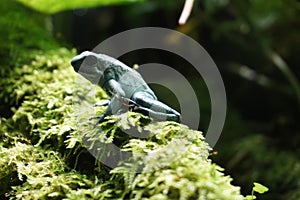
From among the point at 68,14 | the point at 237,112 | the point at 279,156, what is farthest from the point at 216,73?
the point at 68,14

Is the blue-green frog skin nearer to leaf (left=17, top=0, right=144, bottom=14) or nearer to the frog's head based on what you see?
the frog's head

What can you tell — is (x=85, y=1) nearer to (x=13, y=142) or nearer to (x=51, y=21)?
(x=51, y=21)

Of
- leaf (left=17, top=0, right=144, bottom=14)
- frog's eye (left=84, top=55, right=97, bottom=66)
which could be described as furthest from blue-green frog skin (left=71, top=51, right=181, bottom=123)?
leaf (left=17, top=0, right=144, bottom=14)

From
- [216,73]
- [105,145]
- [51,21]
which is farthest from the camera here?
[216,73]

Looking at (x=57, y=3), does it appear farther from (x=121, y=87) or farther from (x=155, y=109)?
(x=155, y=109)

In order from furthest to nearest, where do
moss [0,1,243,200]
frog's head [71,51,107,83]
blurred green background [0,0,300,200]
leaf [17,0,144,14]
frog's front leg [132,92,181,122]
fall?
blurred green background [0,0,300,200] → leaf [17,0,144,14] → frog's head [71,51,107,83] → frog's front leg [132,92,181,122] → moss [0,1,243,200]

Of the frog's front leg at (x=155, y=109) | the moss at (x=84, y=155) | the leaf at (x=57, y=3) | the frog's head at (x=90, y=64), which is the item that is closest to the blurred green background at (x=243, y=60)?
the leaf at (x=57, y=3)

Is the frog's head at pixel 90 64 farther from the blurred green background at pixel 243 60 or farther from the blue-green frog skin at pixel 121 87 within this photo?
the blurred green background at pixel 243 60

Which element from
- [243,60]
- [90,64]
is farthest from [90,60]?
[243,60]
